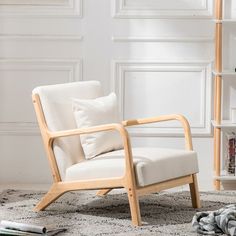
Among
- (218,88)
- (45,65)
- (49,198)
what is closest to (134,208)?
(49,198)

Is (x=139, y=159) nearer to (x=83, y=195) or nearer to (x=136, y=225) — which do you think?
(x=136, y=225)

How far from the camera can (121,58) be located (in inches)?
216

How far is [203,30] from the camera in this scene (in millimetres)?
5438

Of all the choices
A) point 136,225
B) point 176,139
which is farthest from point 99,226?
point 176,139

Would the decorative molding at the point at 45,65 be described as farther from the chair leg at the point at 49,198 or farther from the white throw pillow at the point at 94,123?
the chair leg at the point at 49,198

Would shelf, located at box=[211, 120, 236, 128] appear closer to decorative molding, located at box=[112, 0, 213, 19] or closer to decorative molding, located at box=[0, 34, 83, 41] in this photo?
decorative molding, located at box=[112, 0, 213, 19]

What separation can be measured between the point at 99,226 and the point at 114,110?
815mm

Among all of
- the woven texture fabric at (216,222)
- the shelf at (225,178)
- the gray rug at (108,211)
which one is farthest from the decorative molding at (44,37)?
the woven texture fabric at (216,222)

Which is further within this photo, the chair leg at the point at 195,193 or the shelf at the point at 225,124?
the shelf at the point at 225,124

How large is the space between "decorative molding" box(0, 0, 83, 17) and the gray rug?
4.11 ft

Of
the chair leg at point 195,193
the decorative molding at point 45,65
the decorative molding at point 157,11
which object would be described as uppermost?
the decorative molding at point 157,11

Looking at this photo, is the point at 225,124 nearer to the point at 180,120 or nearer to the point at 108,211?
the point at 180,120

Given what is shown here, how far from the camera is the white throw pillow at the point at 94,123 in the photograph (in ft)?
14.6

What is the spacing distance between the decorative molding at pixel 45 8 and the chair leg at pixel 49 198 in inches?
60.2
